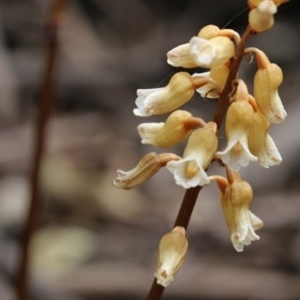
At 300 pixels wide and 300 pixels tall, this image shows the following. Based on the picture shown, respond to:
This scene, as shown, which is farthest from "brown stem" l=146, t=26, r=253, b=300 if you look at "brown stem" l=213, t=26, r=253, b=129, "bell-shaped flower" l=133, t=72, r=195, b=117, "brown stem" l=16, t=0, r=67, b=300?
"brown stem" l=16, t=0, r=67, b=300

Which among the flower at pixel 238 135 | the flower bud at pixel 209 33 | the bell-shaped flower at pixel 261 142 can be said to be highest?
the flower bud at pixel 209 33

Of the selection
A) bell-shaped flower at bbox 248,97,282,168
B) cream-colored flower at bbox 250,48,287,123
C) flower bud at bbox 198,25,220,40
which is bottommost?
bell-shaped flower at bbox 248,97,282,168

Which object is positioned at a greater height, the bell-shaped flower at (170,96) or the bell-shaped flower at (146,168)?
the bell-shaped flower at (170,96)

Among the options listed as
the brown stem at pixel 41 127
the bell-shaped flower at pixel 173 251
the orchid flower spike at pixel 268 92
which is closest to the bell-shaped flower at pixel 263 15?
the orchid flower spike at pixel 268 92

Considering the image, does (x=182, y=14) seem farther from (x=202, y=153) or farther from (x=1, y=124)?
(x=202, y=153)

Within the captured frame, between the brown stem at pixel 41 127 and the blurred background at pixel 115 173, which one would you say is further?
the blurred background at pixel 115 173

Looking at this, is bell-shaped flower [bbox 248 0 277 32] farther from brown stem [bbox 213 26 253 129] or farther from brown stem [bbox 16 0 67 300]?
brown stem [bbox 16 0 67 300]

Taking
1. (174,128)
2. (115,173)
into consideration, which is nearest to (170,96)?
(174,128)

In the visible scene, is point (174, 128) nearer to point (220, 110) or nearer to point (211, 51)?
point (220, 110)

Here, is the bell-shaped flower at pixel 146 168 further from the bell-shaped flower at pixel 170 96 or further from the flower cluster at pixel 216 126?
the bell-shaped flower at pixel 170 96
